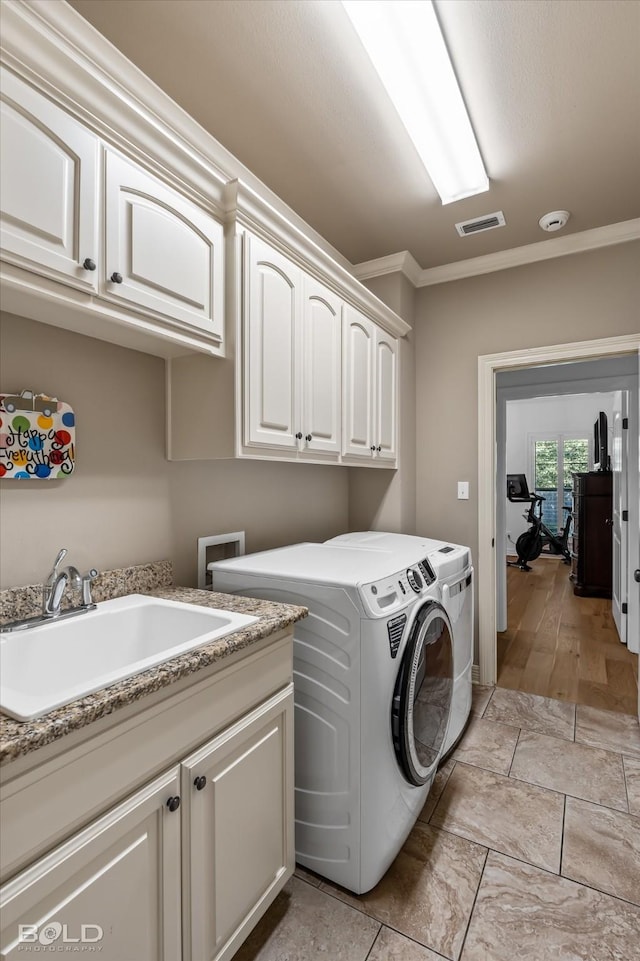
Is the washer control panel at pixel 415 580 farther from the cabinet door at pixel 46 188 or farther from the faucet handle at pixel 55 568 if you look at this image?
the cabinet door at pixel 46 188

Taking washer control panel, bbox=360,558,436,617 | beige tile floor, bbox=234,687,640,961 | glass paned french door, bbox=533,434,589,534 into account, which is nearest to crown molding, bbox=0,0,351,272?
washer control panel, bbox=360,558,436,617

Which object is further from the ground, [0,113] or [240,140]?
[240,140]

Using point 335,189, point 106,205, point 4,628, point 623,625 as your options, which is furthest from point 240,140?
point 623,625

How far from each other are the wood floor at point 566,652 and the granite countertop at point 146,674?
7.34 ft

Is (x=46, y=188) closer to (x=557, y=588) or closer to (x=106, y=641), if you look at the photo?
(x=106, y=641)

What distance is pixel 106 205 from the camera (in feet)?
3.96

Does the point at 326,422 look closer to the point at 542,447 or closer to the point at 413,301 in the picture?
the point at 413,301

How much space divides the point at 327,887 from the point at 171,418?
164 centimetres

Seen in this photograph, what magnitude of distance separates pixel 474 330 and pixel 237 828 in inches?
Result: 107

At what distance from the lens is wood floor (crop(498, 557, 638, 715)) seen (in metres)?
2.92

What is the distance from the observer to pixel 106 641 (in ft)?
4.54

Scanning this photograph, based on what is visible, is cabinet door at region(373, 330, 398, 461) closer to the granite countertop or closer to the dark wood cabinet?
the granite countertop

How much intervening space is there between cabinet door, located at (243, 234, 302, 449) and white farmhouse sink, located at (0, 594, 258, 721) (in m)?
0.62

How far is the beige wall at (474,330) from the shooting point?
258cm
